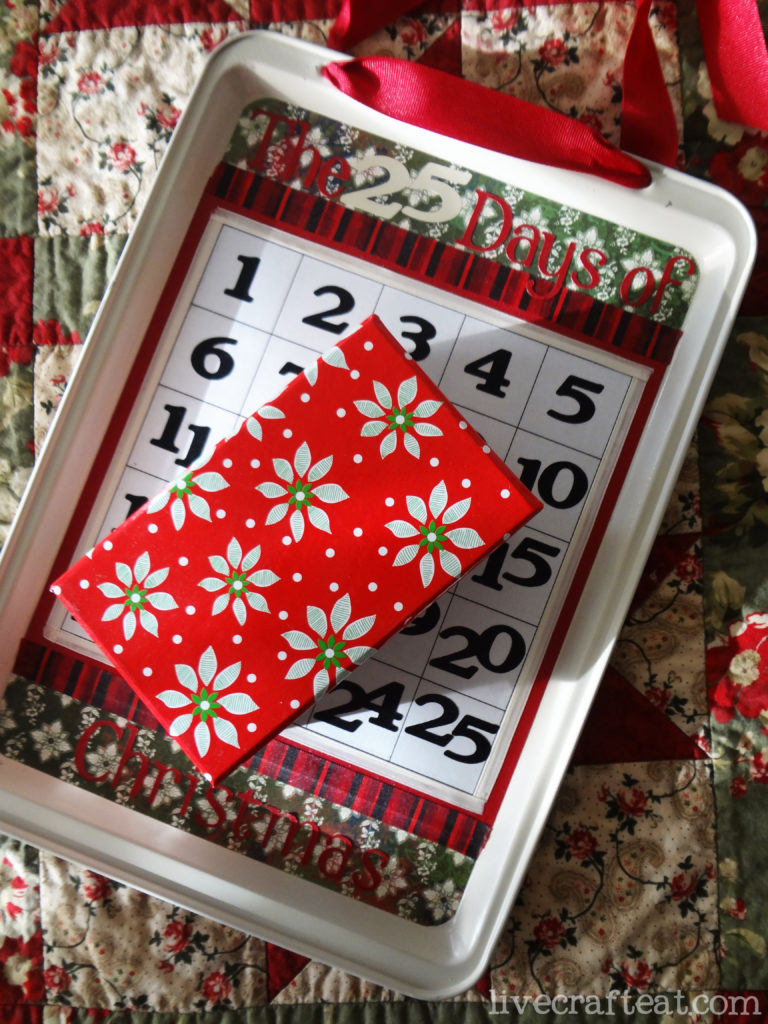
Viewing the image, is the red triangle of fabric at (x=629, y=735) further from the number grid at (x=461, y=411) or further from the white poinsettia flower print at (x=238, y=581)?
the white poinsettia flower print at (x=238, y=581)

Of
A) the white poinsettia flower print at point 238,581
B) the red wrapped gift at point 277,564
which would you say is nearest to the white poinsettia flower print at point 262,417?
the red wrapped gift at point 277,564

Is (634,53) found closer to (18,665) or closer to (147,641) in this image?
(147,641)

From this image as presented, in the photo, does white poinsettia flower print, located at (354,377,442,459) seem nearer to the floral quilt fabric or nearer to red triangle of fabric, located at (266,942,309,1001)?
the floral quilt fabric

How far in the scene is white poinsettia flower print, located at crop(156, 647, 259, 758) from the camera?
0.65 meters

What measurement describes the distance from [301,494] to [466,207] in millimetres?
388

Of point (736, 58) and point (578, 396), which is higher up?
point (736, 58)

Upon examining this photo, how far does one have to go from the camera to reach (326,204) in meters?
0.82

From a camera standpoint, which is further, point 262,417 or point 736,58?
point 736,58

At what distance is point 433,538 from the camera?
2.14ft

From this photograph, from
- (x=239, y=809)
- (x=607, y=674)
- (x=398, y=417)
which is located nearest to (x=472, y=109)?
(x=398, y=417)

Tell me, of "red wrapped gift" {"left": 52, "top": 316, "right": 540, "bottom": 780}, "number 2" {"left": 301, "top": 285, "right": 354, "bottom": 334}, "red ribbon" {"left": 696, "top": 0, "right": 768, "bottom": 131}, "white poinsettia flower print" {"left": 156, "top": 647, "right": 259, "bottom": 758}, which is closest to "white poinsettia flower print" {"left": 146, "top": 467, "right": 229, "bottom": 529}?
"red wrapped gift" {"left": 52, "top": 316, "right": 540, "bottom": 780}

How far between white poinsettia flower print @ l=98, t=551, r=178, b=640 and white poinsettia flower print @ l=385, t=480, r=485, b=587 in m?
0.21

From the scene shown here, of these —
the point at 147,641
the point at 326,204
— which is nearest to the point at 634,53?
the point at 326,204

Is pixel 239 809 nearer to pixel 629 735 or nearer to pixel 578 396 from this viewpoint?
pixel 629 735
